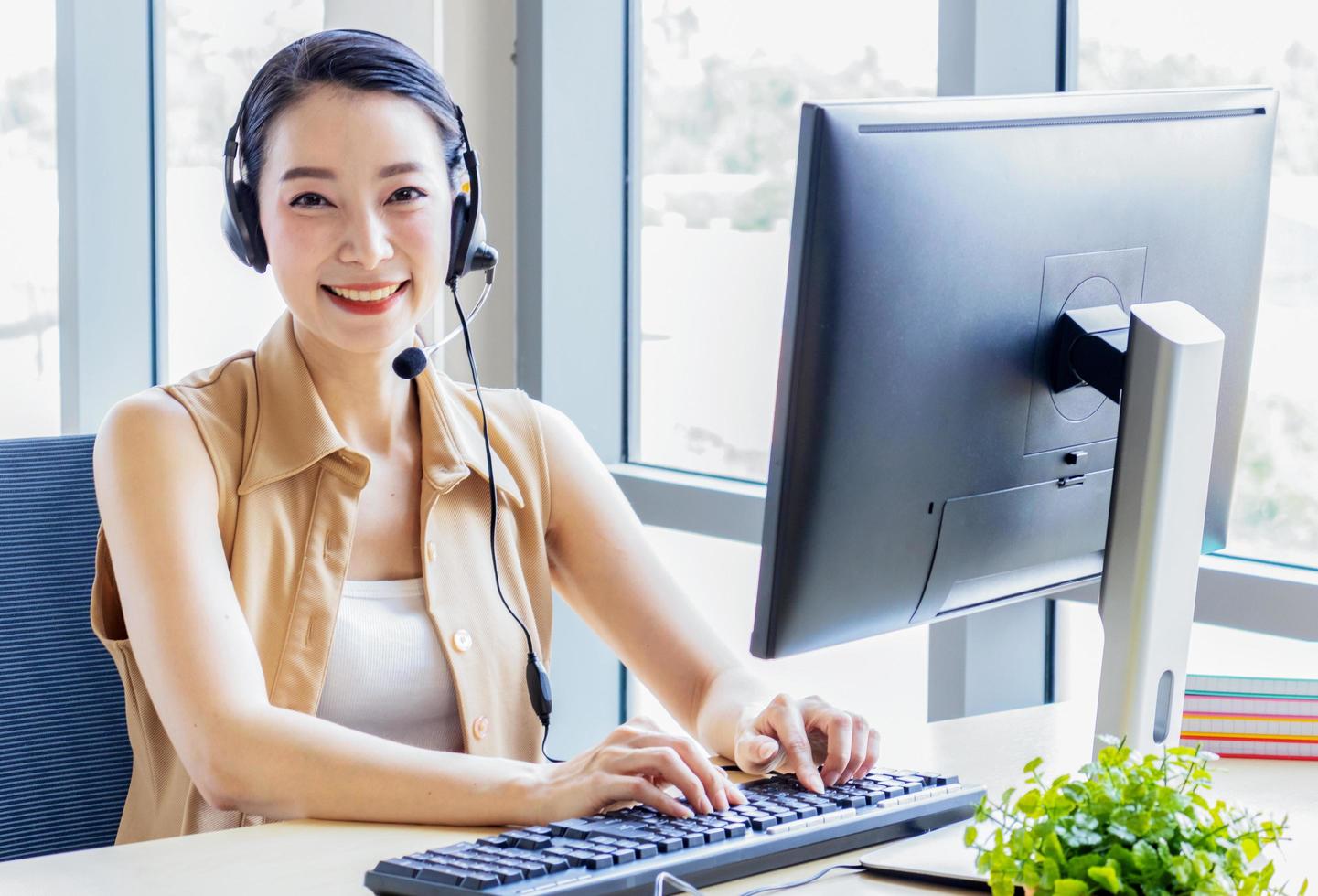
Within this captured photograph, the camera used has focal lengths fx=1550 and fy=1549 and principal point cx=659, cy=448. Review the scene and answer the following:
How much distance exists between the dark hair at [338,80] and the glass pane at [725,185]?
0.73 metres

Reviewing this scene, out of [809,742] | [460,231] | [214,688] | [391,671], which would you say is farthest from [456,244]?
[809,742]

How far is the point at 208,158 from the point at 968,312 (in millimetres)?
2049

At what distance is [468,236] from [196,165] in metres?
1.27

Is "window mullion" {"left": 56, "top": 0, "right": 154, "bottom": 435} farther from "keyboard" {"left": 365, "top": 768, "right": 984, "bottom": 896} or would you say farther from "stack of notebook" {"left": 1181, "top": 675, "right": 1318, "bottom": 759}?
"stack of notebook" {"left": 1181, "top": 675, "right": 1318, "bottom": 759}

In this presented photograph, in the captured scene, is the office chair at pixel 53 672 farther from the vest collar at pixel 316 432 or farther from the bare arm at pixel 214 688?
the vest collar at pixel 316 432

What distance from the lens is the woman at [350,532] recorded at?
1367 millimetres

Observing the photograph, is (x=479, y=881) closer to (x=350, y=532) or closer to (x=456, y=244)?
(x=350, y=532)

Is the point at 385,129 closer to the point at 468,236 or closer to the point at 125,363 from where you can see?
the point at 468,236

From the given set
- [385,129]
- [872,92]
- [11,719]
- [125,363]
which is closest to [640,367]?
[872,92]

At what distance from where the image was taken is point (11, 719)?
146cm

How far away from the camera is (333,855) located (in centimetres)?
112

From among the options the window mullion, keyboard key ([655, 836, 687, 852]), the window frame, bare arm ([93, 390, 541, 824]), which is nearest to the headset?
bare arm ([93, 390, 541, 824])

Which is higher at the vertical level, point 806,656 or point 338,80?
point 338,80

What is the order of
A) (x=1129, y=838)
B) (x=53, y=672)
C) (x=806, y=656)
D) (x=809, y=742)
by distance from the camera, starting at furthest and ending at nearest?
(x=806, y=656)
(x=53, y=672)
(x=809, y=742)
(x=1129, y=838)
